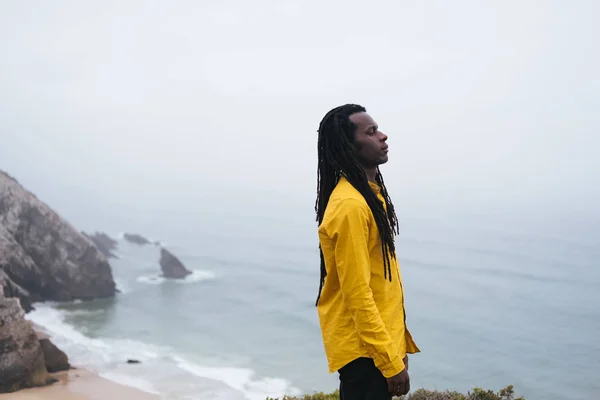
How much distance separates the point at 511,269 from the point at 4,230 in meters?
49.3

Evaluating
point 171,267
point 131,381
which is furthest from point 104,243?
point 131,381

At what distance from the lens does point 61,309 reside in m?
28.3

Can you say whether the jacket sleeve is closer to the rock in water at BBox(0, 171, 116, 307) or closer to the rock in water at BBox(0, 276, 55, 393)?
the rock in water at BBox(0, 276, 55, 393)

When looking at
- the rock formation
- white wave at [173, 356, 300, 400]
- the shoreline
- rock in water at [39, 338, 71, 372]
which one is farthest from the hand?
the rock formation

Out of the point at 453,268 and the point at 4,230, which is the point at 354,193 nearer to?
the point at 4,230

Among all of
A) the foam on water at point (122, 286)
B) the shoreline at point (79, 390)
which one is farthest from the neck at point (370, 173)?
the foam on water at point (122, 286)

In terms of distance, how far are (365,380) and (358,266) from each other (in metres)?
0.60

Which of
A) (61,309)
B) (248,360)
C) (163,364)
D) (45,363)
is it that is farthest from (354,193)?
(61,309)

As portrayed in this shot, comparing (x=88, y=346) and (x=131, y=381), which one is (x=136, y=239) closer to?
(x=88, y=346)

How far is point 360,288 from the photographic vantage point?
259 cm

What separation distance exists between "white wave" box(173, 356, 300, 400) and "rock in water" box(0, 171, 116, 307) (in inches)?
384

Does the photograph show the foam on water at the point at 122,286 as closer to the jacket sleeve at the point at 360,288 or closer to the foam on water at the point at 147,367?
the foam on water at the point at 147,367

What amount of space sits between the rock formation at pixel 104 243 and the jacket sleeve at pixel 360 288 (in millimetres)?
50688

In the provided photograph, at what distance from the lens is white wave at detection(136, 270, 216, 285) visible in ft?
135
